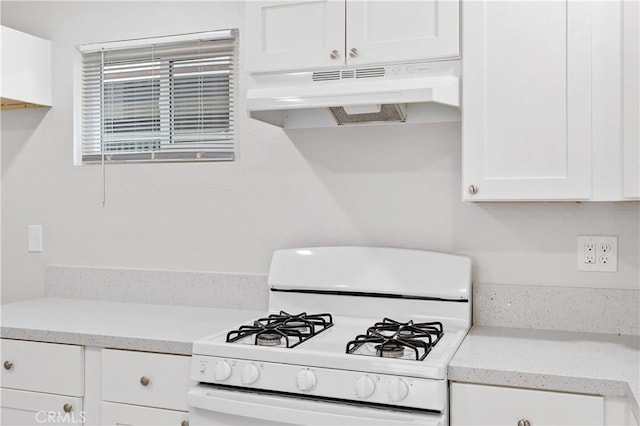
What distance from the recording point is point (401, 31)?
6.61 ft

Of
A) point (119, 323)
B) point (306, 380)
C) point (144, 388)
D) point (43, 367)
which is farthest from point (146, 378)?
point (306, 380)

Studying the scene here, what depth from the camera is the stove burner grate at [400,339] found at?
1748mm

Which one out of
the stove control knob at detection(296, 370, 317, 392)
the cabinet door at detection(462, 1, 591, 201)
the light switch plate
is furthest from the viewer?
the light switch plate

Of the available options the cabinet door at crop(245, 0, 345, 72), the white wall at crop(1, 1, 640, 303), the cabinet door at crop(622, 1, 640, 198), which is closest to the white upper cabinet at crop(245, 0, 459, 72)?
the cabinet door at crop(245, 0, 345, 72)

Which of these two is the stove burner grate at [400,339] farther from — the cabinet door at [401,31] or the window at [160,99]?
the window at [160,99]

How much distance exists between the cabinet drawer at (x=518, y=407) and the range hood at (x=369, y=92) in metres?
0.87

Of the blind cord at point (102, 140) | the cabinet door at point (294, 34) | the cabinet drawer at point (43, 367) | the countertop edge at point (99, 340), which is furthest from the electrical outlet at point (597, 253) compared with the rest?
the blind cord at point (102, 140)

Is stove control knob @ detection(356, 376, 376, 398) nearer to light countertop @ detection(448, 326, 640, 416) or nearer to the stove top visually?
the stove top

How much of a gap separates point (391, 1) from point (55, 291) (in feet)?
6.55

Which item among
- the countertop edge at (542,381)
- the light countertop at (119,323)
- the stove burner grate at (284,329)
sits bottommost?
the countertop edge at (542,381)

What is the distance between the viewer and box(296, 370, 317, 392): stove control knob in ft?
5.64

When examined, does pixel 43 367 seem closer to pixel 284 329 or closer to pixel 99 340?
pixel 99 340

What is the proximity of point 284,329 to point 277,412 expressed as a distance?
12.3 inches

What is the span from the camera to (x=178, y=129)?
8.93 feet
